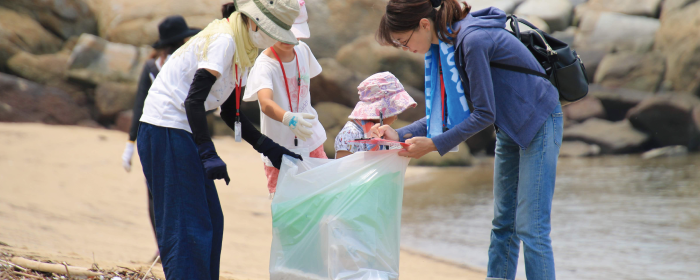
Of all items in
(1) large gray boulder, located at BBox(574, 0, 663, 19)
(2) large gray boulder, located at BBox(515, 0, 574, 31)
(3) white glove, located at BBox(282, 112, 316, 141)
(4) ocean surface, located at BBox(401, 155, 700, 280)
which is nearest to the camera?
(3) white glove, located at BBox(282, 112, 316, 141)

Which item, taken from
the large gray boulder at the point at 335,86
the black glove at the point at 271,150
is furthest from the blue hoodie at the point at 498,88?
the large gray boulder at the point at 335,86

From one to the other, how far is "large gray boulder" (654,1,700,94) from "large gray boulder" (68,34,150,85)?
37.8 ft

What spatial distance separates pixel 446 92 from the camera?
2209mm

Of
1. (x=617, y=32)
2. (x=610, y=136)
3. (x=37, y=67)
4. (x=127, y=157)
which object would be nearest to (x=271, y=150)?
(x=127, y=157)

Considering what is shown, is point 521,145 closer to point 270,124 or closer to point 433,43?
point 433,43

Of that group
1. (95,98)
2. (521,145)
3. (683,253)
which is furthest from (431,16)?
(95,98)

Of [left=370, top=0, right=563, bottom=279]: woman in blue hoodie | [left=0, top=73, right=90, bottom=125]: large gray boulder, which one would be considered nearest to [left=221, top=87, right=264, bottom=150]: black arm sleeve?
[left=370, top=0, right=563, bottom=279]: woman in blue hoodie

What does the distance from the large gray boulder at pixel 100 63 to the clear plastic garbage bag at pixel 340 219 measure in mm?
8631

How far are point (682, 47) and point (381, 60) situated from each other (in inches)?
284

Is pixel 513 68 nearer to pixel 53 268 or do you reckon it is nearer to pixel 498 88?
pixel 498 88

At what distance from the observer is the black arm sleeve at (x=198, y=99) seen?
1.93 metres

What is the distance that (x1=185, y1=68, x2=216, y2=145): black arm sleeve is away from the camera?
1.93 meters

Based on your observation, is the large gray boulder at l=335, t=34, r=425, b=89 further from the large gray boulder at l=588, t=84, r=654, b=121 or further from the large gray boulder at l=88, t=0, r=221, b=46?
the large gray boulder at l=588, t=84, r=654, b=121

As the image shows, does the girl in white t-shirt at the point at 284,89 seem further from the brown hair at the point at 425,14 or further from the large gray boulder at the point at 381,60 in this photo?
the large gray boulder at the point at 381,60
